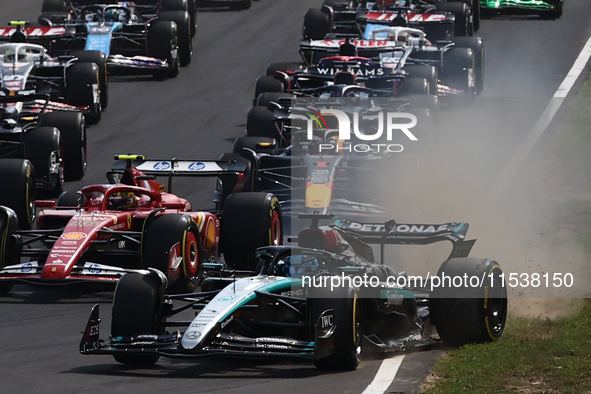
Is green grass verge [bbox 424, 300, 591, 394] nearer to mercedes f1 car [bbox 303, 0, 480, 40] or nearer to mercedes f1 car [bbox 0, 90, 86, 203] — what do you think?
mercedes f1 car [bbox 0, 90, 86, 203]

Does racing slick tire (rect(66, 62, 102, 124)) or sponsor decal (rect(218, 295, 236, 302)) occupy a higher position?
sponsor decal (rect(218, 295, 236, 302))

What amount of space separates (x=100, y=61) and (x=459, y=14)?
10.3 metres

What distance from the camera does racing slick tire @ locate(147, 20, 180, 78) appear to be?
26906 millimetres

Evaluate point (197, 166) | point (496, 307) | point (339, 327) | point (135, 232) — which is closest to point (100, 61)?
point (197, 166)

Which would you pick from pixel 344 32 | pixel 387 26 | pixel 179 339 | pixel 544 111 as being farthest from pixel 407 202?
pixel 344 32

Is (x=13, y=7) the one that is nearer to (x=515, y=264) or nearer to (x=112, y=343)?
(x=515, y=264)

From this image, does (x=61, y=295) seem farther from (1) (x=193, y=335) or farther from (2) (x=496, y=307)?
(2) (x=496, y=307)

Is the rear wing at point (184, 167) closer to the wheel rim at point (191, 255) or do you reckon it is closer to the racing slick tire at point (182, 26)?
the wheel rim at point (191, 255)

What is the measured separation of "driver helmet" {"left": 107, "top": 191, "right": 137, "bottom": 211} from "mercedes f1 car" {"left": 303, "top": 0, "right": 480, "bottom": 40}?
551 inches

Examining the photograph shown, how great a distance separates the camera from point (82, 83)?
23344 mm

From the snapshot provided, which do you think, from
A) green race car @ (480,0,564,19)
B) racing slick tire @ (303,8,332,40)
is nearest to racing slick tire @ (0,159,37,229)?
racing slick tire @ (303,8,332,40)

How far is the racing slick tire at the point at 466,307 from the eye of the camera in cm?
1077

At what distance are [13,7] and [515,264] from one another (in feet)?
76.2

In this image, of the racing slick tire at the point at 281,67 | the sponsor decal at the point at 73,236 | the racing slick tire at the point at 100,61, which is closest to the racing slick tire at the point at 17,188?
the sponsor decal at the point at 73,236
